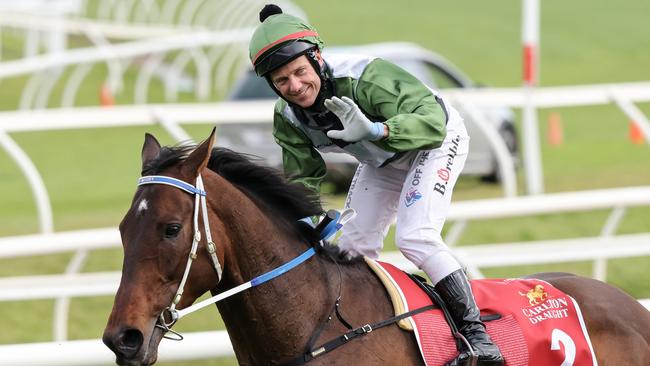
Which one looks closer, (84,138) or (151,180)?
(151,180)

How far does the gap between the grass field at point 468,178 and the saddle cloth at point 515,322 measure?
2.73 meters

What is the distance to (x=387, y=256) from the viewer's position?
711cm

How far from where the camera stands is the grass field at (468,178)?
28.0 feet

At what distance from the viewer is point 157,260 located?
349 cm

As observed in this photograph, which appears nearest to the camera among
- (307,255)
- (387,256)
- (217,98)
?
(307,255)

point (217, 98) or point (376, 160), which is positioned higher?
point (217, 98)

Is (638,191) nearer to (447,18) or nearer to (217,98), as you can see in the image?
(217,98)

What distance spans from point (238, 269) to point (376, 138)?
60 centimetres

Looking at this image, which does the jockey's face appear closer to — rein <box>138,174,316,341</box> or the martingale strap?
rein <box>138,174,316,341</box>

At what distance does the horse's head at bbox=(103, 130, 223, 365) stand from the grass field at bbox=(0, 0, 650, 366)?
10.6ft

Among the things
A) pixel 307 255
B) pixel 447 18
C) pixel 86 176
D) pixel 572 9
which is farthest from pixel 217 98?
pixel 307 255

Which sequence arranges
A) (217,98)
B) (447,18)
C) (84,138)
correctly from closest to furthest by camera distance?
(84,138), (217,98), (447,18)

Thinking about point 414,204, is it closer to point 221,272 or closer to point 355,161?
point 221,272

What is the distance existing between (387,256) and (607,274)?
2171 millimetres
